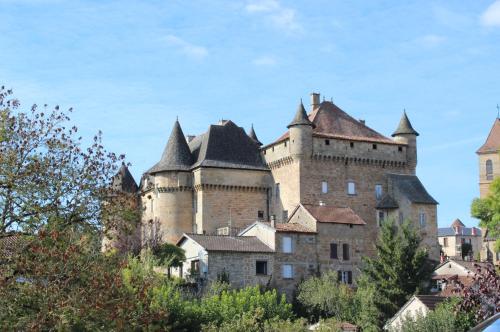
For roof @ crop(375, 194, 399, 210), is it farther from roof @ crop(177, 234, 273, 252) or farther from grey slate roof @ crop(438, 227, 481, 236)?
grey slate roof @ crop(438, 227, 481, 236)

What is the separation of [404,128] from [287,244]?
16.1m

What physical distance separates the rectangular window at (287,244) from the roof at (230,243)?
44.2 inches

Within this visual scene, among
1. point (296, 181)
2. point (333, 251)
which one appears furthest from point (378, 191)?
point (333, 251)

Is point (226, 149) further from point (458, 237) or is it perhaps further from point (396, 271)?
point (458, 237)

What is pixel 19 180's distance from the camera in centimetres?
1780

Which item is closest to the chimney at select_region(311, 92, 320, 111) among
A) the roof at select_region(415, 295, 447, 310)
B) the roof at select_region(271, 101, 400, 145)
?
the roof at select_region(271, 101, 400, 145)

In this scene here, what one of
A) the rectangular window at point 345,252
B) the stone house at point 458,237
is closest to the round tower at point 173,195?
the rectangular window at point 345,252

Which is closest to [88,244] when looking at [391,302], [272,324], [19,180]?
[19,180]

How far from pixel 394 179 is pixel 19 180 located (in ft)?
151

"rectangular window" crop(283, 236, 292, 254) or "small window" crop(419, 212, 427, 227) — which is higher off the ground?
"small window" crop(419, 212, 427, 227)

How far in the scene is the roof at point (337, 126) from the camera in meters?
60.8

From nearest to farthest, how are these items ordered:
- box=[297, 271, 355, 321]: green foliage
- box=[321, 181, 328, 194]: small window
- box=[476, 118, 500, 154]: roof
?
box=[297, 271, 355, 321]: green foliage < box=[321, 181, 328, 194]: small window < box=[476, 118, 500, 154]: roof

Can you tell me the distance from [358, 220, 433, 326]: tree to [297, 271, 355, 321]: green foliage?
1607mm

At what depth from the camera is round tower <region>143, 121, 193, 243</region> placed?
59.7 meters
